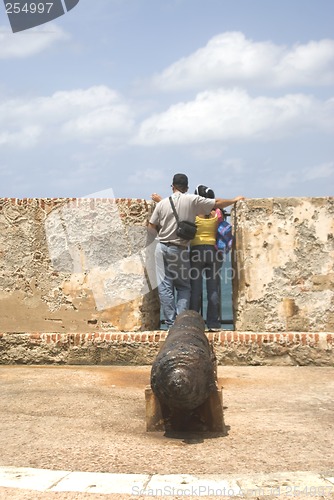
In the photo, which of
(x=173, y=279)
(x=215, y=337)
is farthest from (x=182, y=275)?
(x=215, y=337)

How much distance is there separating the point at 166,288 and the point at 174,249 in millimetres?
467

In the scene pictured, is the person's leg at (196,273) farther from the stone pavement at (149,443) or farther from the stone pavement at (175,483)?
the stone pavement at (175,483)

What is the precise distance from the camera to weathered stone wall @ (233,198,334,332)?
8109 millimetres

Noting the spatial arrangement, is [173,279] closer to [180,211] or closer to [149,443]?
[180,211]

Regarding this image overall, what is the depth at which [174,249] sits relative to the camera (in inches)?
317

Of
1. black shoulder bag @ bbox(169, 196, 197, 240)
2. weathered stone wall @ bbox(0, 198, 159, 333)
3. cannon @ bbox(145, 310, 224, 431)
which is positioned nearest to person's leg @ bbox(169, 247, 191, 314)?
black shoulder bag @ bbox(169, 196, 197, 240)

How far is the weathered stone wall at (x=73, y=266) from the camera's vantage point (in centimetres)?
843

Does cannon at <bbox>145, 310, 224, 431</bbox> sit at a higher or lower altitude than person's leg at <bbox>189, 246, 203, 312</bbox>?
lower

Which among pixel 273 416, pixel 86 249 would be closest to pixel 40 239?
pixel 86 249

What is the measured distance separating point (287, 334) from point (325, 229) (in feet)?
4.30

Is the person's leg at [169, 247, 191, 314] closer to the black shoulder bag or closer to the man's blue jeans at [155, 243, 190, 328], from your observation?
the man's blue jeans at [155, 243, 190, 328]

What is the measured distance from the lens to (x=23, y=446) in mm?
4570

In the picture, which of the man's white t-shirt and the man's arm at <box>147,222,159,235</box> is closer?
the man's white t-shirt

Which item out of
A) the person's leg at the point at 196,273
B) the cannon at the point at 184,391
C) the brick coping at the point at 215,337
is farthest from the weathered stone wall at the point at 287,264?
the cannon at the point at 184,391
